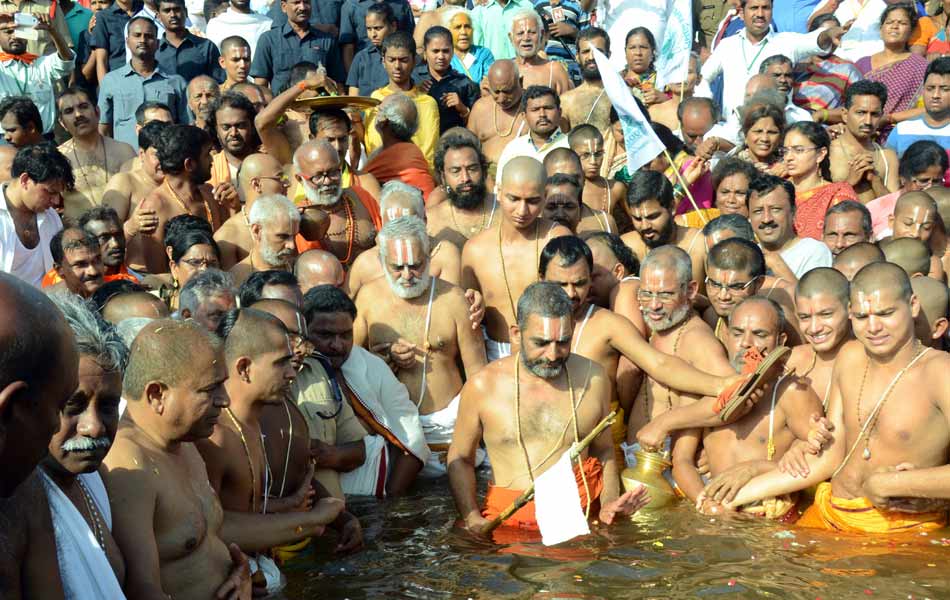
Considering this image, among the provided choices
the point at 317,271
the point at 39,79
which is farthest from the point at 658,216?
the point at 39,79

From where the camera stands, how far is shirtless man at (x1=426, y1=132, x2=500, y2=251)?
9336mm

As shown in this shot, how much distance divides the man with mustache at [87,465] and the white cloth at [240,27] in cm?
903

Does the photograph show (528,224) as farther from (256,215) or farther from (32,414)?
(32,414)

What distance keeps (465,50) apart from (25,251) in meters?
5.64

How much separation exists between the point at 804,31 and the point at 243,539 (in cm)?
1003

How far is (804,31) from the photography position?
13.4 m

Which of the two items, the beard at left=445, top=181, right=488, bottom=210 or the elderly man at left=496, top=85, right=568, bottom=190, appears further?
the elderly man at left=496, top=85, right=568, bottom=190

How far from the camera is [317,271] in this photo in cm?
792

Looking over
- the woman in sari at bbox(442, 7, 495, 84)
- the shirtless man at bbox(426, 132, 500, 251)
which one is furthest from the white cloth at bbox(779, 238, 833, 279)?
the woman in sari at bbox(442, 7, 495, 84)

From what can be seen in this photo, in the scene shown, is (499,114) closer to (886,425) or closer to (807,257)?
(807,257)

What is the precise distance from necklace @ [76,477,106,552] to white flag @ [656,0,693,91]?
9587mm

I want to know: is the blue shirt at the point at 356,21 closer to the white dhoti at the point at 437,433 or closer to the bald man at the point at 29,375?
the white dhoti at the point at 437,433

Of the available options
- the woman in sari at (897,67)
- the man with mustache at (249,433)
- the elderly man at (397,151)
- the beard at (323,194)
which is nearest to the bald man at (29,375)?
the man with mustache at (249,433)

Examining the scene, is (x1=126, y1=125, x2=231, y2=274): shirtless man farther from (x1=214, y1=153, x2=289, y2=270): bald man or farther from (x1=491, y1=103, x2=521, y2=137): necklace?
(x1=491, y1=103, x2=521, y2=137): necklace
